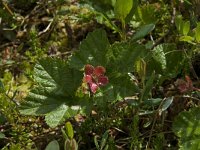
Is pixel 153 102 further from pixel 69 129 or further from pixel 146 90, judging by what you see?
pixel 69 129

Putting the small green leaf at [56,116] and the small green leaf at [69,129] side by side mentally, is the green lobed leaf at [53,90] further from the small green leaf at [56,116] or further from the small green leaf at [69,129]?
the small green leaf at [69,129]

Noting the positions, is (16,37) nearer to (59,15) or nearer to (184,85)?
(59,15)

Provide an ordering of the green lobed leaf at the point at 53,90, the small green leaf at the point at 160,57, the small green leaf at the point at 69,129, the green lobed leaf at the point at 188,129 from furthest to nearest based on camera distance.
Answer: the small green leaf at the point at 160,57 < the green lobed leaf at the point at 53,90 < the green lobed leaf at the point at 188,129 < the small green leaf at the point at 69,129

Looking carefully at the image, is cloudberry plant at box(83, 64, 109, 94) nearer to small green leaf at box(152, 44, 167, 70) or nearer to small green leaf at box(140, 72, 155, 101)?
small green leaf at box(140, 72, 155, 101)

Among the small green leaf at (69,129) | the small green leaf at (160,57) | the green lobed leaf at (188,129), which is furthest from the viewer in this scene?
the small green leaf at (160,57)

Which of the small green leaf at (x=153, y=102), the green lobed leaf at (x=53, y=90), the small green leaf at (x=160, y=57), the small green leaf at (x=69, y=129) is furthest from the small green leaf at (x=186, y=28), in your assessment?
the small green leaf at (x=69, y=129)

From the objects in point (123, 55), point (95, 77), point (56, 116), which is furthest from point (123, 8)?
point (56, 116)
